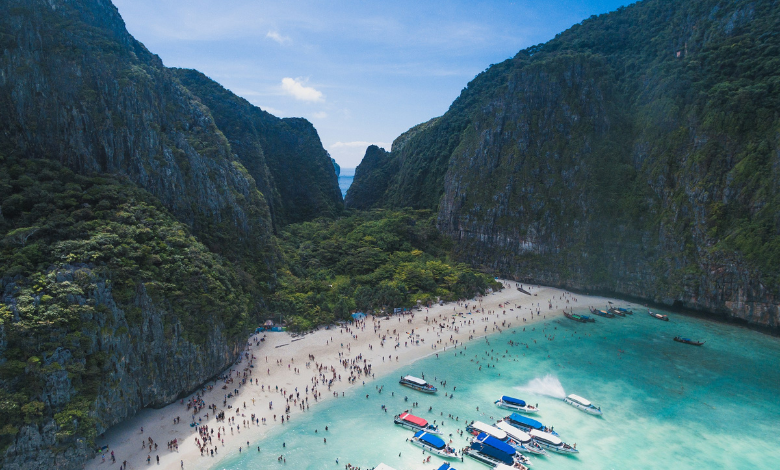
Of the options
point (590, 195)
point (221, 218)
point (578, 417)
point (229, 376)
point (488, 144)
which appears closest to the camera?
point (578, 417)

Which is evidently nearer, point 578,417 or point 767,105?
point 578,417

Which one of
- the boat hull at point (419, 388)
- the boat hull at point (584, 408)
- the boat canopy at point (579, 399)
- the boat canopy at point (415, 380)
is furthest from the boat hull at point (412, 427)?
the boat canopy at point (579, 399)

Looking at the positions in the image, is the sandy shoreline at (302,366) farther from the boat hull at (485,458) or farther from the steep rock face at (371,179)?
the steep rock face at (371,179)

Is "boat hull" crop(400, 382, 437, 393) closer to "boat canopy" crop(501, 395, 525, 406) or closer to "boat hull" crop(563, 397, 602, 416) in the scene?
"boat canopy" crop(501, 395, 525, 406)

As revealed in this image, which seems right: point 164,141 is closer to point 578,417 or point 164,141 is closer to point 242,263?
point 242,263

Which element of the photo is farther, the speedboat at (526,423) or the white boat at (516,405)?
the white boat at (516,405)

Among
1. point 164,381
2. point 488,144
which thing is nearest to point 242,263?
point 164,381
